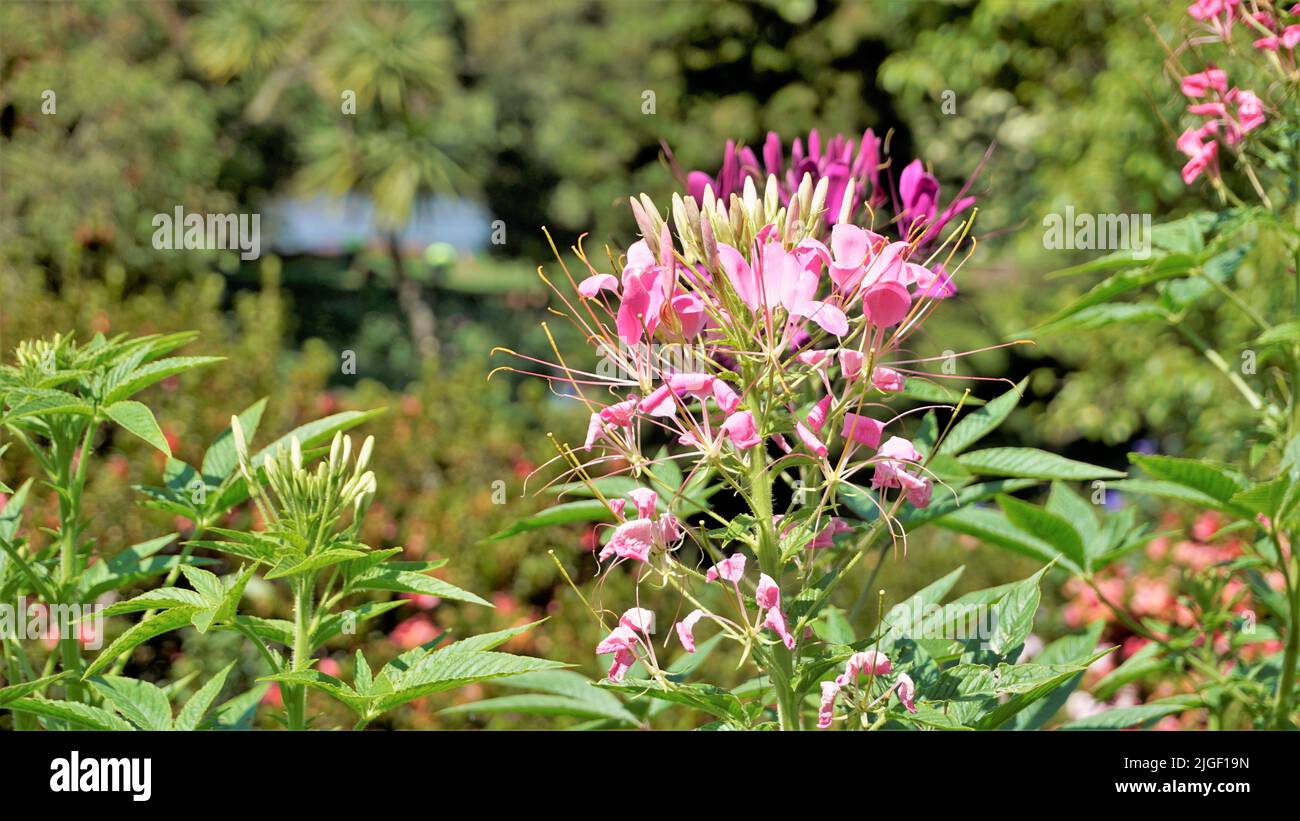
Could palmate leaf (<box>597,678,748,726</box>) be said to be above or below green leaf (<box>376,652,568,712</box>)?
below

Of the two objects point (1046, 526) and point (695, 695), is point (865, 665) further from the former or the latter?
point (1046, 526)

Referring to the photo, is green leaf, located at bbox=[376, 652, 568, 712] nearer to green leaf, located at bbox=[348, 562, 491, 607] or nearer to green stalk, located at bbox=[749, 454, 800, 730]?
green leaf, located at bbox=[348, 562, 491, 607]

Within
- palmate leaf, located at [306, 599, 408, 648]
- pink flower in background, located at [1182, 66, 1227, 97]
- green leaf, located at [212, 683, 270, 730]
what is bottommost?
green leaf, located at [212, 683, 270, 730]

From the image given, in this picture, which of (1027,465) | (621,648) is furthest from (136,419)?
(1027,465)

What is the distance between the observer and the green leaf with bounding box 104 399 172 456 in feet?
3.69

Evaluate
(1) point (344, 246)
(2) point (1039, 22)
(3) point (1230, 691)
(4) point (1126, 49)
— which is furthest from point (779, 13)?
(1) point (344, 246)

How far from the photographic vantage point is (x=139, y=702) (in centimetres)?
117

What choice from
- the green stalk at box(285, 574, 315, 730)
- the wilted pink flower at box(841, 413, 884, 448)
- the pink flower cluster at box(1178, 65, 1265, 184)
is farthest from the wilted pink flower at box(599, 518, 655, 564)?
the pink flower cluster at box(1178, 65, 1265, 184)

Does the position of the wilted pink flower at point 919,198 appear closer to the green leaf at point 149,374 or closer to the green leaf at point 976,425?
the green leaf at point 976,425

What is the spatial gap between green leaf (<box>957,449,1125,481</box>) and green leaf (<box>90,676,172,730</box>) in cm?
95

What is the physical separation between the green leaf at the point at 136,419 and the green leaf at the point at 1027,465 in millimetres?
922

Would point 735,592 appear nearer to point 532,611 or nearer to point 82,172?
point 532,611

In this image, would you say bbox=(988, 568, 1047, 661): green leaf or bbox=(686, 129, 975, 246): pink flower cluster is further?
bbox=(686, 129, 975, 246): pink flower cluster

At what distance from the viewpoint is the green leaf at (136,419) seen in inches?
44.3
